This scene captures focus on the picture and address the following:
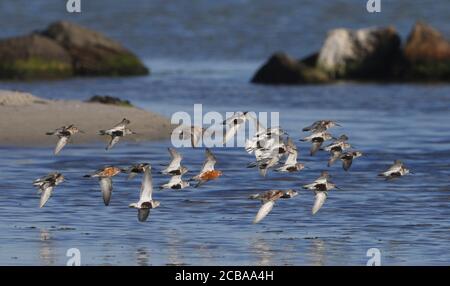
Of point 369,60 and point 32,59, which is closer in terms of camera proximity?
point 32,59

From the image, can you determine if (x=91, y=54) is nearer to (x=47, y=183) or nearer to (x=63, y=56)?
(x=63, y=56)

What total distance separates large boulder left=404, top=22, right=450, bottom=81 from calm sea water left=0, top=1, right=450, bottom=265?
177 centimetres

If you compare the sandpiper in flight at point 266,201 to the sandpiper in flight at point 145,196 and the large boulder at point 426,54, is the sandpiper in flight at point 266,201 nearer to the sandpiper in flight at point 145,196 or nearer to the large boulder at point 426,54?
the sandpiper in flight at point 145,196

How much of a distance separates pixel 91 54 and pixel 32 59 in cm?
244

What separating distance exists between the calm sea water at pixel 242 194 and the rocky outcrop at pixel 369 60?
136 cm

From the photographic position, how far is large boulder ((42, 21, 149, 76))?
5212 cm

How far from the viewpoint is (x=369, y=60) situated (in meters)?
51.7

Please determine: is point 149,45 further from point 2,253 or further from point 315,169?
point 2,253

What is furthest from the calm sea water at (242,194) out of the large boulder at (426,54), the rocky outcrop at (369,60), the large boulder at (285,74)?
the large boulder at (426,54)

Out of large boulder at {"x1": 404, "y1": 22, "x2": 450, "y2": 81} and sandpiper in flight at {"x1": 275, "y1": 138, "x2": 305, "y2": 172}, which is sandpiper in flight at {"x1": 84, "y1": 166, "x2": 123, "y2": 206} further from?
large boulder at {"x1": 404, "y1": 22, "x2": 450, "y2": 81}

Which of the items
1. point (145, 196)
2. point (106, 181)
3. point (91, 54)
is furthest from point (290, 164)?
point (91, 54)

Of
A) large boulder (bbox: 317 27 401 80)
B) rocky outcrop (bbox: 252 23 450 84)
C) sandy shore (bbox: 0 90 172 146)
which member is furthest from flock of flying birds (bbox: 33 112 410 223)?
large boulder (bbox: 317 27 401 80)
